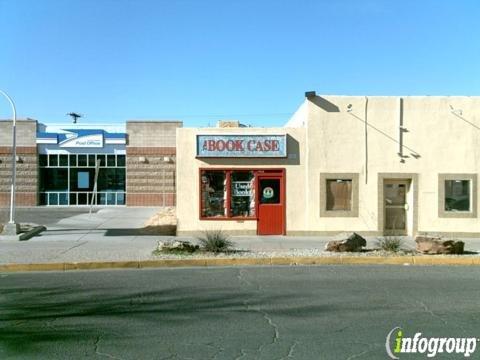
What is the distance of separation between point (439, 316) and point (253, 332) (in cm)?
256

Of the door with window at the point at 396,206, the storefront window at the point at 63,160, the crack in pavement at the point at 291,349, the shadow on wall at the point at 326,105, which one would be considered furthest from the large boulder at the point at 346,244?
the storefront window at the point at 63,160

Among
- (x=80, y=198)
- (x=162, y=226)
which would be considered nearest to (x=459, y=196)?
(x=162, y=226)

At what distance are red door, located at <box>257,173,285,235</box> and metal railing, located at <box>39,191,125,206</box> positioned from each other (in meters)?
19.8

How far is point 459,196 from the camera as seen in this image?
18547 mm

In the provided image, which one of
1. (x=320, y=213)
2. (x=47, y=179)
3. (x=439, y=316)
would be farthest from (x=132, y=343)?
(x=47, y=179)

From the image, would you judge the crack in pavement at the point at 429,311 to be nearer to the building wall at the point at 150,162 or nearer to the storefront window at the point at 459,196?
the storefront window at the point at 459,196

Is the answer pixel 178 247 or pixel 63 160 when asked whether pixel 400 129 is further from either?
pixel 63 160

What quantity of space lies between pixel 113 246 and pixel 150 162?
68.2 ft

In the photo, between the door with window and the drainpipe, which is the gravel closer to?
the door with window

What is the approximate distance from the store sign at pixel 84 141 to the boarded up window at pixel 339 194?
21.1m

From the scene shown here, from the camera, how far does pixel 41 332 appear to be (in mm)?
6719

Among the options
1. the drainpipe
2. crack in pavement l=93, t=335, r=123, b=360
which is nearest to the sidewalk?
the drainpipe

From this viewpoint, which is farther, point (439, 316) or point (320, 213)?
point (320, 213)

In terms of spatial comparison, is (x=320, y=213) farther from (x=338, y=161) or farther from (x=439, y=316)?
(x=439, y=316)
